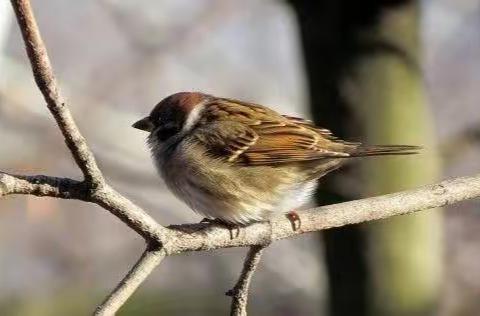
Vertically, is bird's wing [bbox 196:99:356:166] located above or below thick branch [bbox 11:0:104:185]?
above

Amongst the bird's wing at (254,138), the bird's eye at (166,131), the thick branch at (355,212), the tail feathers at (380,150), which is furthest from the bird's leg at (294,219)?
the bird's eye at (166,131)

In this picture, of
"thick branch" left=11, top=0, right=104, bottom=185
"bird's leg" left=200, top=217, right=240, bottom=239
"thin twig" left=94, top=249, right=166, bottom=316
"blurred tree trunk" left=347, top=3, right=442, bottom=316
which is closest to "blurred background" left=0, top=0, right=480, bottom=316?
"blurred tree trunk" left=347, top=3, right=442, bottom=316

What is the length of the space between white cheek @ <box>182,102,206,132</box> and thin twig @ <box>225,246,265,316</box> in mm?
676

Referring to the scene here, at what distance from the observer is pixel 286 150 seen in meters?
2.17

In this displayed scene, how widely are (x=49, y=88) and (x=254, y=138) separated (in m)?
1.11

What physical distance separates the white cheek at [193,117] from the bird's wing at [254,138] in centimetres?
2

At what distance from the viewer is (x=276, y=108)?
5.20 meters

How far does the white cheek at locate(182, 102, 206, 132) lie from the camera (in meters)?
2.15

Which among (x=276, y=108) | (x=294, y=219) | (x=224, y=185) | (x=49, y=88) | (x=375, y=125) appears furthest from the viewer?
(x=276, y=108)

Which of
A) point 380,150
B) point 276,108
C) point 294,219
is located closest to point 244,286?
point 294,219

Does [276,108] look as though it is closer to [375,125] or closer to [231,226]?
[375,125]

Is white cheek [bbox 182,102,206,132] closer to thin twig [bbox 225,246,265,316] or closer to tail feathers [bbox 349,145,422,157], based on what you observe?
tail feathers [bbox 349,145,422,157]

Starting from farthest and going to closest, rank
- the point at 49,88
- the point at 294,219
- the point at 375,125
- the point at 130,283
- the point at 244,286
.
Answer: the point at 375,125
the point at 294,219
the point at 244,286
the point at 130,283
the point at 49,88

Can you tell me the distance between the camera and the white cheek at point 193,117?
2148 mm
